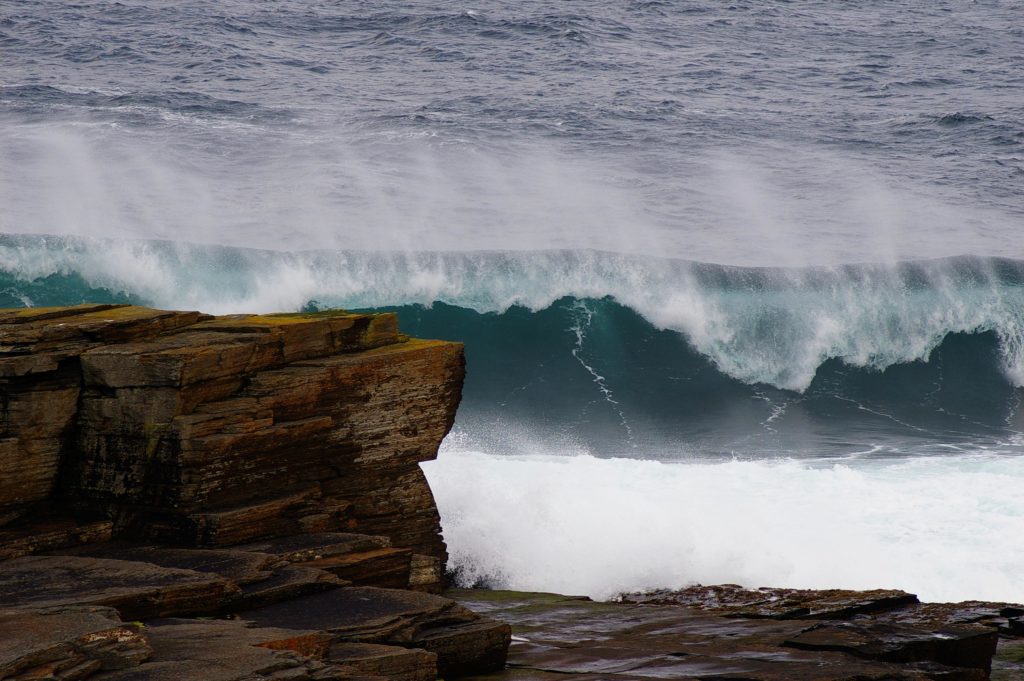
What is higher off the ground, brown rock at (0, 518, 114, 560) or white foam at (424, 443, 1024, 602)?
brown rock at (0, 518, 114, 560)

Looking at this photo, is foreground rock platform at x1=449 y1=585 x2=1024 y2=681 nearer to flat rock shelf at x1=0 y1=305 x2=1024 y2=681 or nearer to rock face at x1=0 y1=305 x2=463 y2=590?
flat rock shelf at x1=0 y1=305 x2=1024 y2=681

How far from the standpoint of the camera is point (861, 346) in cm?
2406

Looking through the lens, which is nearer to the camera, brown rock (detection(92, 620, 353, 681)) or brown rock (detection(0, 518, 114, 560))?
brown rock (detection(92, 620, 353, 681))

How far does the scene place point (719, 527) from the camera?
45.0 feet

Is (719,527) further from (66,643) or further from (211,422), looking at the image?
(66,643)

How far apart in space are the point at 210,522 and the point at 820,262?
64.7 feet

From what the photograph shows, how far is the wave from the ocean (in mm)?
73

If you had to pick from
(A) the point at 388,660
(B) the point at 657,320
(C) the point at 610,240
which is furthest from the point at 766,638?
(C) the point at 610,240

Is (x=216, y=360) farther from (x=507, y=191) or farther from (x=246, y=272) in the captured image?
(x=507, y=191)

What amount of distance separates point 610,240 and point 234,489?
17.8 meters

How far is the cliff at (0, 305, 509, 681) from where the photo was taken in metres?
7.39

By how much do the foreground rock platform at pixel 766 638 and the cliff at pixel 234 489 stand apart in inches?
31.7

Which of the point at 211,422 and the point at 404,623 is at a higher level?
the point at 211,422

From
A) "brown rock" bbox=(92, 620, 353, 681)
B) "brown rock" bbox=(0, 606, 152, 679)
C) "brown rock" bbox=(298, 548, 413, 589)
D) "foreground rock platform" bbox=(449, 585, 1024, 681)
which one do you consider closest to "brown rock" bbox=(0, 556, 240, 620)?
"brown rock" bbox=(92, 620, 353, 681)
